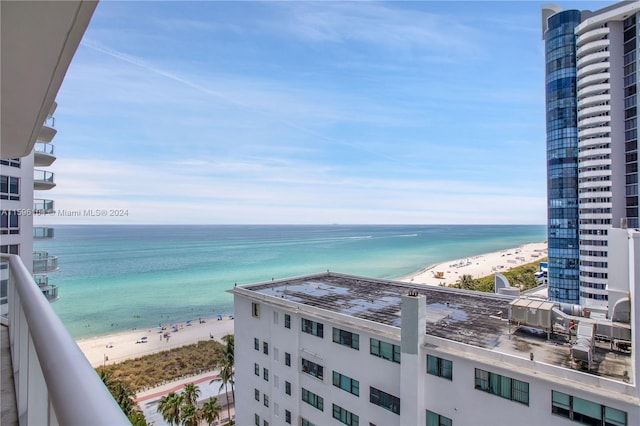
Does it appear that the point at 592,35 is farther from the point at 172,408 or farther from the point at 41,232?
the point at 41,232

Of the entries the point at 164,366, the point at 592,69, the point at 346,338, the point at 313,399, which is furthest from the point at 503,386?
the point at 592,69

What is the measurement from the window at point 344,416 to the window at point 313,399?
779 millimetres

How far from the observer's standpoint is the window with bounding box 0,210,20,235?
15.5 metres

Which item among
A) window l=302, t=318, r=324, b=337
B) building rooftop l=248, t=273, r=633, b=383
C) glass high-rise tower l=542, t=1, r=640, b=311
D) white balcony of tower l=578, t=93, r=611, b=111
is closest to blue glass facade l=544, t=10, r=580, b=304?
glass high-rise tower l=542, t=1, r=640, b=311

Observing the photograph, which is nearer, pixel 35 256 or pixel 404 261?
pixel 35 256

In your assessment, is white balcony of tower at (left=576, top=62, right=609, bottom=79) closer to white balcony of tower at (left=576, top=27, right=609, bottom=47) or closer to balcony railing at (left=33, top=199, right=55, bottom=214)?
white balcony of tower at (left=576, top=27, right=609, bottom=47)

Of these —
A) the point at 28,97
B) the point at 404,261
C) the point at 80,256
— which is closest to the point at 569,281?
the point at 28,97

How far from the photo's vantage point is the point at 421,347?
38.6 ft

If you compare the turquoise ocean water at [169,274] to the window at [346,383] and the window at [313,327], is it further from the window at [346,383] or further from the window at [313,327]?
the window at [346,383]

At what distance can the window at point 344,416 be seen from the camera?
14.0m

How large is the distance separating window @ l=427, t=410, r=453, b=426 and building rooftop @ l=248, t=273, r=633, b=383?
2549 mm

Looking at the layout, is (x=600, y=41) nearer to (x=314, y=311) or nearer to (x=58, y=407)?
(x=314, y=311)

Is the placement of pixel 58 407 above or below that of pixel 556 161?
below

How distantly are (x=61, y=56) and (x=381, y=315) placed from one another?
584 inches
